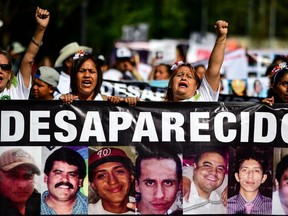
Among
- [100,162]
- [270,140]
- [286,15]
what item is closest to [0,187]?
[100,162]

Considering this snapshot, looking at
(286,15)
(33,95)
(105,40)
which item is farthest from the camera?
(286,15)

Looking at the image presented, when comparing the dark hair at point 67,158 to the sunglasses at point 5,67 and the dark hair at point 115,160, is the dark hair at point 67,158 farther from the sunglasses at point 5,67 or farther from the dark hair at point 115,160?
the sunglasses at point 5,67

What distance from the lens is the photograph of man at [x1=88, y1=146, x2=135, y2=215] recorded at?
21.8 feet

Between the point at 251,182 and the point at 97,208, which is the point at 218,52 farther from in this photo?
the point at 97,208

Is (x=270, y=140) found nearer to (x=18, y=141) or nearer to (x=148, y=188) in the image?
(x=148, y=188)

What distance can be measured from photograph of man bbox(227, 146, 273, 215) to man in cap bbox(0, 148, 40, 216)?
172 centimetres

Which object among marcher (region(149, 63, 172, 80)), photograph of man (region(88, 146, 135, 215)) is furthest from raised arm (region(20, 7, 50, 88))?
marcher (region(149, 63, 172, 80))

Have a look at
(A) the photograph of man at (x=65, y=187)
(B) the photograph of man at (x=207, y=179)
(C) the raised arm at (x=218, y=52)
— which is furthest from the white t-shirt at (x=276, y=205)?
(A) the photograph of man at (x=65, y=187)

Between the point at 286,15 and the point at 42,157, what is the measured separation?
Answer: 73.2m

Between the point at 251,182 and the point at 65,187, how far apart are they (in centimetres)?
163

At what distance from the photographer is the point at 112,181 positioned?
6688mm

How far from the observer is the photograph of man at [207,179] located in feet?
22.0

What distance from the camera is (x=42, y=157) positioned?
21.7 ft

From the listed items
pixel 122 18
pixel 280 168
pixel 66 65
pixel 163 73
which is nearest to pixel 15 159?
pixel 280 168
